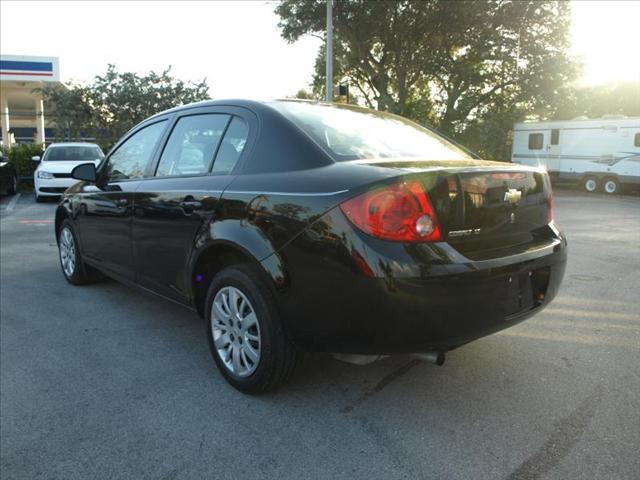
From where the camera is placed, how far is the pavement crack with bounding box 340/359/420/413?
2.83 m

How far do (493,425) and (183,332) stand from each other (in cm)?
237

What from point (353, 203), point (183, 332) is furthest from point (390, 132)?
point (183, 332)

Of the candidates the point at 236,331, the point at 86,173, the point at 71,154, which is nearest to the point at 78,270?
the point at 86,173

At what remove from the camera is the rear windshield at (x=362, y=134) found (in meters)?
2.92

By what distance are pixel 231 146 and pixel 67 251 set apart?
3085 millimetres

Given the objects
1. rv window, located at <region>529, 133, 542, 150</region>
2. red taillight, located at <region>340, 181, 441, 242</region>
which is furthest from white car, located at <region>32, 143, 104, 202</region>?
rv window, located at <region>529, 133, 542, 150</region>

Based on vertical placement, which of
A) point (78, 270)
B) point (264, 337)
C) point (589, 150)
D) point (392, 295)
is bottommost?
point (78, 270)

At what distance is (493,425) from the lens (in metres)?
2.59

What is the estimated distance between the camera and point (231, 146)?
322cm

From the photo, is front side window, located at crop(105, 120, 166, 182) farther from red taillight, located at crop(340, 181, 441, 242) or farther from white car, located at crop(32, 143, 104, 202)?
white car, located at crop(32, 143, 104, 202)

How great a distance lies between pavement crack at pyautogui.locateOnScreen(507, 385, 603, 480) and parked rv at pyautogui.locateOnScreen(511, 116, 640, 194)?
60.3 ft

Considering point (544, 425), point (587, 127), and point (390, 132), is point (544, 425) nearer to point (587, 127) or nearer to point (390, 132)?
point (390, 132)

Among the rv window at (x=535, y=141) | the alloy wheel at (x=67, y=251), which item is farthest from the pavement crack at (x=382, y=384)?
the rv window at (x=535, y=141)

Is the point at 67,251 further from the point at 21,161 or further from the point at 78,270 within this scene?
the point at 21,161
